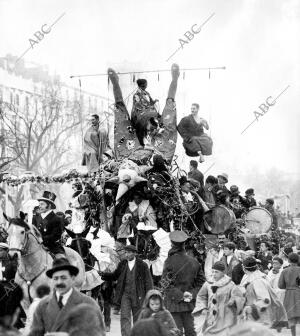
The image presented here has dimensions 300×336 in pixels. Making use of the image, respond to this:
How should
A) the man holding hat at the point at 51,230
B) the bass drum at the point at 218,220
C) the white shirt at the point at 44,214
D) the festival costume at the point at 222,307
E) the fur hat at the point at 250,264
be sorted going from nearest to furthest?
the festival costume at the point at 222,307
the fur hat at the point at 250,264
the man holding hat at the point at 51,230
the white shirt at the point at 44,214
the bass drum at the point at 218,220

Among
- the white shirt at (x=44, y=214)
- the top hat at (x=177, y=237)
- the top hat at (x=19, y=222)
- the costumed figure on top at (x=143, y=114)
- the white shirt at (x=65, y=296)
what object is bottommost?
the white shirt at (x=65, y=296)

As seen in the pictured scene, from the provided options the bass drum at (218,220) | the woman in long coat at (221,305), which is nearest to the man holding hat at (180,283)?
the woman in long coat at (221,305)

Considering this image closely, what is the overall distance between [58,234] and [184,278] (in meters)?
2.56

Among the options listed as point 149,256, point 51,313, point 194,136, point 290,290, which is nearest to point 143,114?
point 194,136

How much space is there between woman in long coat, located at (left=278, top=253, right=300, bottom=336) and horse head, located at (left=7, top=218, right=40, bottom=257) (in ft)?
16.7

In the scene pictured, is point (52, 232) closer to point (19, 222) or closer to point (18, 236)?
point (19, 222)

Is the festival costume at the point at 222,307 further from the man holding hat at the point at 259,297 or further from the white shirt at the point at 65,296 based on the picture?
the white shirt at the point at 65,296

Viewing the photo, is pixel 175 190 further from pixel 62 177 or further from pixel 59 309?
pixel 59 309

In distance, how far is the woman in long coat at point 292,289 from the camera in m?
17.2

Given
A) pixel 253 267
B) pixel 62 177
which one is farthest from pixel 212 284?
pixel 62 177

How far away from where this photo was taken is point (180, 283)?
14266mm

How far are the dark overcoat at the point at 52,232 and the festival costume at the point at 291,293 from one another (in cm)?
409

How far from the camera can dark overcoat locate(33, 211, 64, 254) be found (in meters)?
15.6

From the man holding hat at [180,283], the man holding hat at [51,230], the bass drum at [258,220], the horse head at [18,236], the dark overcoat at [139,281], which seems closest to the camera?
the horse head at [18,236]
